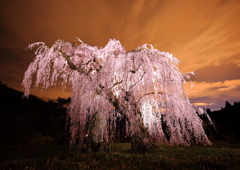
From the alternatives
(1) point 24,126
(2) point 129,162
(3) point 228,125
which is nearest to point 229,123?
(3) point 228,125

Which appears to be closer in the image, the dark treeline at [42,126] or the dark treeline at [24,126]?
the dark treeline at [24,126]

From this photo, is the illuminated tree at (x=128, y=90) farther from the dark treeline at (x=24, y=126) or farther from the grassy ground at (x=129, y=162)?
the dark treeline at (x=24, y=126)

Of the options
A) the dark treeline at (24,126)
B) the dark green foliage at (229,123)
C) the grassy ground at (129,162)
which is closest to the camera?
the grassy ground at (129,162)

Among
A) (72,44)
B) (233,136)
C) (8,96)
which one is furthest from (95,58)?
(8,96)

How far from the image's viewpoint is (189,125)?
605cm

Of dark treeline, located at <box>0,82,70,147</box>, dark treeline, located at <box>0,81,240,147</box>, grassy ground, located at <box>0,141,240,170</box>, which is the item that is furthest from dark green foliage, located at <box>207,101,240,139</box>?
dark treeline, located at <box>0,82,70,147</box>

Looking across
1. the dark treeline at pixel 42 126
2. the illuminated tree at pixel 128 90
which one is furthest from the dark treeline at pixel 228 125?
the illuminated tree at pixel 128 90

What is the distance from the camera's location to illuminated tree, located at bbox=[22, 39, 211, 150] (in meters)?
6.10

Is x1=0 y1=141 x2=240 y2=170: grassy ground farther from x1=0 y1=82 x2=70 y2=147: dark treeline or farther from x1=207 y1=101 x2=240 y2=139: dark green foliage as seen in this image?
x1=207 y1=101 x2=240 y2=139: dark green foliage

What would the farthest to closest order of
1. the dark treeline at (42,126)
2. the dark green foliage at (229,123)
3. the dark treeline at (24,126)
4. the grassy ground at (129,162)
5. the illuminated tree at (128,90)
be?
the dark green foliage at (229,123), the dark treeline at (42,126), the dark treeline at (24,126), the illuminated tree at (128,90), the grassy ground at (129,162)

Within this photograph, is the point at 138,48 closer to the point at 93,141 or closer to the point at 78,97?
the point at 78,97

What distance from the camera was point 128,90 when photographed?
729 cm

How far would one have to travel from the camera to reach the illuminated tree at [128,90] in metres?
6.10

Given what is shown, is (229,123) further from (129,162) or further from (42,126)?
(42,126)
